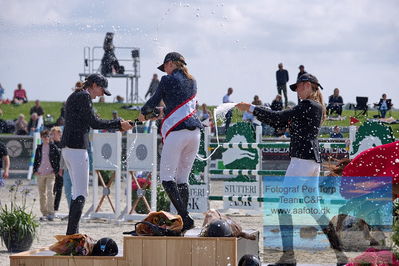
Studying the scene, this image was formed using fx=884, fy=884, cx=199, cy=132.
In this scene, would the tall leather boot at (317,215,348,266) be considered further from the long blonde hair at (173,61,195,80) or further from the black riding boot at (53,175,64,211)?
the black riding boot at (53,175,64,211)

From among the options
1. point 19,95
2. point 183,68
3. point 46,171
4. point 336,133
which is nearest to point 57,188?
point 46,171

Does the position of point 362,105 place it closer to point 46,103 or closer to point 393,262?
point 393,262

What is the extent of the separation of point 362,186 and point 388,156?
0.42 meters

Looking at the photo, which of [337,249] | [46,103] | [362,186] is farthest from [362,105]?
[46,103]

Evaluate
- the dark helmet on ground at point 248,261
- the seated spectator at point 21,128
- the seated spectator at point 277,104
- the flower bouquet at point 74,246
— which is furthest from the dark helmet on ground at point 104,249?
the seated spectator at point 21,128

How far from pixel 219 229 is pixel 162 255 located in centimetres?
46

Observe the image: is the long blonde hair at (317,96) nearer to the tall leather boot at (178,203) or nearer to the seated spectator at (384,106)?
the tall leather boot at (178,203)

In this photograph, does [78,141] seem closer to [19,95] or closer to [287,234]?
[287,234]

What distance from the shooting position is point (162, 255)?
649 centimetres

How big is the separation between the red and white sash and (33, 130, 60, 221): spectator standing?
6345mm

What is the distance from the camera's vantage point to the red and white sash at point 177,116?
7895mm

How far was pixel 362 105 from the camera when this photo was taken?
23.6 m

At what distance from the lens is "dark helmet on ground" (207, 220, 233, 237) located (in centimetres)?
652

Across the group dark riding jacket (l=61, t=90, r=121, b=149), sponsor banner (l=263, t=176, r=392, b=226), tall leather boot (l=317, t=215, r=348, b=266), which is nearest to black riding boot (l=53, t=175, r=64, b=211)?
sponsor banner (l=263, t=176, r=392, b=226)
